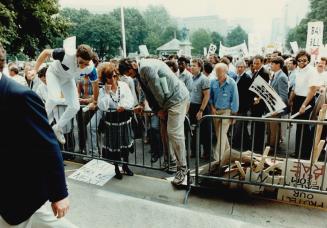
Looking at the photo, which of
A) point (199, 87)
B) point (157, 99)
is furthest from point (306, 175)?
point (199, 87)

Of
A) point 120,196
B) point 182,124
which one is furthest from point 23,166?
point 182,124

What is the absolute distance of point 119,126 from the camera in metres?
4.93

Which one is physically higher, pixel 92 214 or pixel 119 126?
pixel 119 126

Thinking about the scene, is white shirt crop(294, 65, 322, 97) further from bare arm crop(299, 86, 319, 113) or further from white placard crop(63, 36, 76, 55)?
white placard crop(63, 36, 76, 55)

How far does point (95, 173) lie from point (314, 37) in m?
7.11

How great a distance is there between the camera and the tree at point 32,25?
17769 mm

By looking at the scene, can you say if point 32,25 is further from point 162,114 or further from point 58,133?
point 162,114

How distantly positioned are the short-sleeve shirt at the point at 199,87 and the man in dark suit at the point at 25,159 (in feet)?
14.2

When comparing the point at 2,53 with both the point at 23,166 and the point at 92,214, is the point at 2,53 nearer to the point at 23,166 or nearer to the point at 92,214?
the point at 23,166

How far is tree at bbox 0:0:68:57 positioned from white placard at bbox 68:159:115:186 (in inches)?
558

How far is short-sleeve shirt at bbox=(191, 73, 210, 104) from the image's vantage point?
5.95m

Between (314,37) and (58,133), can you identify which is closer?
(58,133)

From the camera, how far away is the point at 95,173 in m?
5.11

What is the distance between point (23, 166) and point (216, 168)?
3141mm
